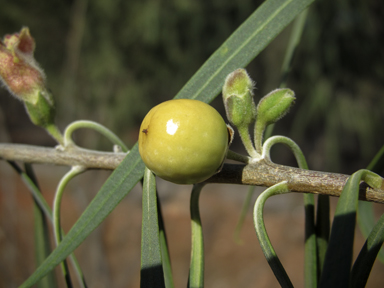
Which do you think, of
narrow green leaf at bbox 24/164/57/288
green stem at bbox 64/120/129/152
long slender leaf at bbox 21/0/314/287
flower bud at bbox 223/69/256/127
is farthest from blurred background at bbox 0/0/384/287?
flower bud at bbox 223/69/256/127

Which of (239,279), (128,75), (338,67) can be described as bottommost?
(239,279)

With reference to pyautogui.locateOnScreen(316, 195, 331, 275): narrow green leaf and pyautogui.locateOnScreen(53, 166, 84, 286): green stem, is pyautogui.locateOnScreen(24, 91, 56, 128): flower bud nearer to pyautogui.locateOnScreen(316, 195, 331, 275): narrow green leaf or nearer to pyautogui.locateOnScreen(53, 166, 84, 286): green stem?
pyautogui.locateOnScreen(53, 166, 84, 286): green stem

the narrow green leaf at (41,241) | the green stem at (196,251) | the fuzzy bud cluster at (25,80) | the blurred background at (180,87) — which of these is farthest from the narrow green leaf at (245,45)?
the blurred background at (180,87)

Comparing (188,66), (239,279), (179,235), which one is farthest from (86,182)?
(239,279)

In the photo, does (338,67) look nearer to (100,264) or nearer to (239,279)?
(239,279)

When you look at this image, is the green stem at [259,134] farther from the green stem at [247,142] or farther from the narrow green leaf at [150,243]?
the narrow green leaf at [150,243]

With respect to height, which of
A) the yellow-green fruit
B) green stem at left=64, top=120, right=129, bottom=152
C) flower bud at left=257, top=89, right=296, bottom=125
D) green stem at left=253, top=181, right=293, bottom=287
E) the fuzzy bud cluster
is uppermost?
the fuzzy bud cluster

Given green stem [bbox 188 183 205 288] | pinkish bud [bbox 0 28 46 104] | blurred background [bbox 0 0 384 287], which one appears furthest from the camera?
blurred background [bbox 0 0 384 287]
